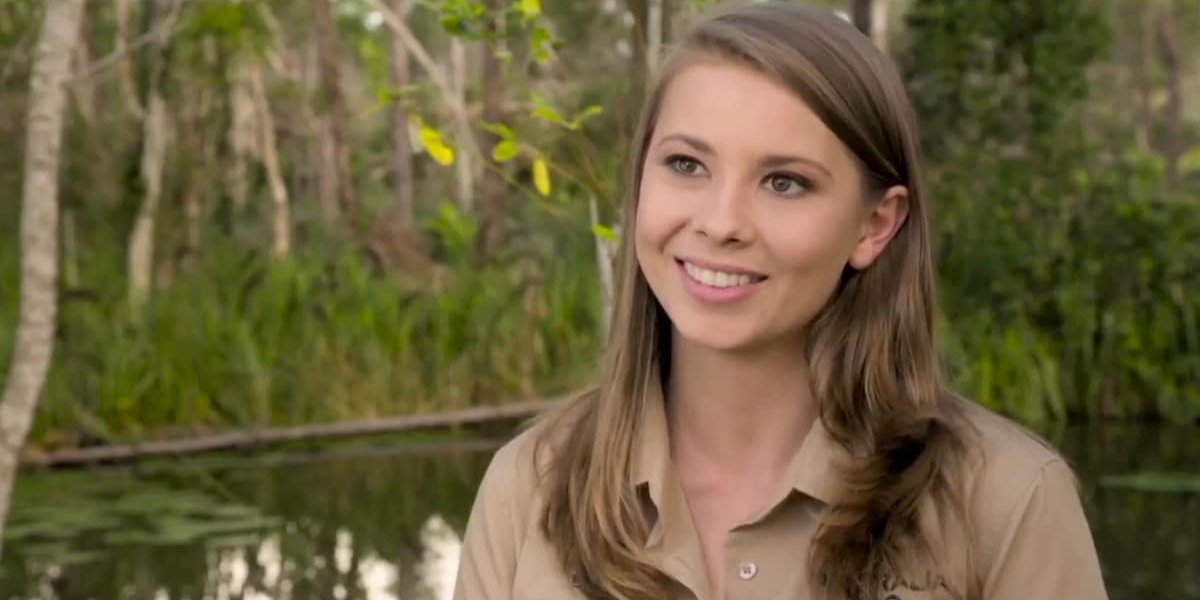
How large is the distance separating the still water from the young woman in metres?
4.02

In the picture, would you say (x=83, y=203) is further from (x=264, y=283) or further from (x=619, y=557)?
(x=619, y=557)

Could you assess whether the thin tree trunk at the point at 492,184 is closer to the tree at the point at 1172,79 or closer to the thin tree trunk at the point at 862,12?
the thin tree trunk at the point at 862,12

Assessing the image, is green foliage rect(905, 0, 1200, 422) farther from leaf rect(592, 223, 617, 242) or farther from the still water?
leaf rect(592, 223, 617, 242)

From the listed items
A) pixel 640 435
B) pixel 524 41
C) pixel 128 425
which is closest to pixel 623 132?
pixel 640 435

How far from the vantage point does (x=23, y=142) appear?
37.8 ft

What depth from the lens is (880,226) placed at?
187 centimetres

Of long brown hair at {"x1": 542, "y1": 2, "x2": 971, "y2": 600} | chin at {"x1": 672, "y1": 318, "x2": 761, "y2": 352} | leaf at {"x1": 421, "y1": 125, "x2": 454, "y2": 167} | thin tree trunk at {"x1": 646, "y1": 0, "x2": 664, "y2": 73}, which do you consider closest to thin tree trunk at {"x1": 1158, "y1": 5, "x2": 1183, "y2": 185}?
thin tree trunk at {"x1": 646, "y1": 0, "x2": 664, "y2": 73}

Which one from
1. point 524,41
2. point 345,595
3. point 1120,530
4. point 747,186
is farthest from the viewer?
point 524,41

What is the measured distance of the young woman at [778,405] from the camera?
176cm

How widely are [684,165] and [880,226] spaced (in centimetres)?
19

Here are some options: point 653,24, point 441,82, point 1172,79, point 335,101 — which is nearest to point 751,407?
point 653,24

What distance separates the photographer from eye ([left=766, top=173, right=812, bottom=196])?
5.86ft

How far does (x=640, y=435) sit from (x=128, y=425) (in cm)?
641

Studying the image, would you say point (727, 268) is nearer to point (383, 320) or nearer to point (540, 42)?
point (540, 42)
